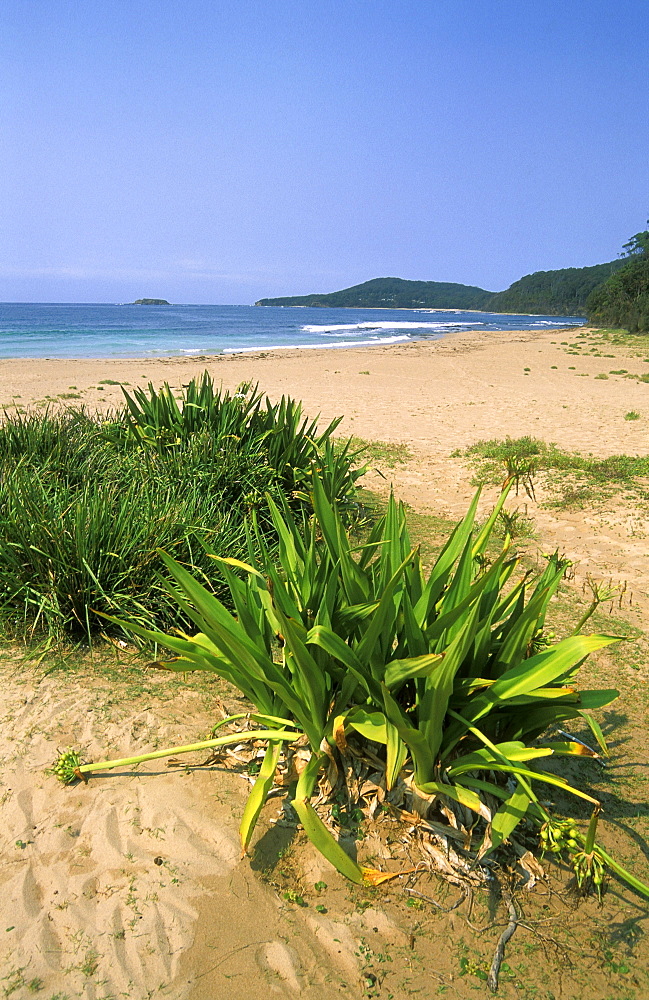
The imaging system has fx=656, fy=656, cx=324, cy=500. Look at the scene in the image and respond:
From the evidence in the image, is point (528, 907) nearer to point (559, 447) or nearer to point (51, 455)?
point (51, 455)

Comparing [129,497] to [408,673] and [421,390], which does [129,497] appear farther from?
[421,390]

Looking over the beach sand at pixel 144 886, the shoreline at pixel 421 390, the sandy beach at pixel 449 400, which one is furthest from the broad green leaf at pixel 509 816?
the shoreline at pixel 421 390

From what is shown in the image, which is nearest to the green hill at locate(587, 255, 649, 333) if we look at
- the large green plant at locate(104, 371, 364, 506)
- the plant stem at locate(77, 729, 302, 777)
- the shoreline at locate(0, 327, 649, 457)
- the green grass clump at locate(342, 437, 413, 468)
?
the shoreline at locate(0, 327, 649, 457)

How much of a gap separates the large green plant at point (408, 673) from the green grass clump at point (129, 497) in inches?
19.8

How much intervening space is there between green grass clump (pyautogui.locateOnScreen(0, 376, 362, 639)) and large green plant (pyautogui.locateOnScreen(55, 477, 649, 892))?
0.50 metres

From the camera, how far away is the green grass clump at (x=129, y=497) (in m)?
3.41

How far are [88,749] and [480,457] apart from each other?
6.68m

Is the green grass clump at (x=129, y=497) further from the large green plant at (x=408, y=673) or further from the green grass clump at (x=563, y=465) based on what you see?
the green grass clump at (x=563, y=465)

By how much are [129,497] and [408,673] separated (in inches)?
98.7

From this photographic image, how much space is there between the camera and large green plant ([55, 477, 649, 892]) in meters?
1.99

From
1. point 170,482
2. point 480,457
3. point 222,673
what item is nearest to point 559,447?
point 480,457

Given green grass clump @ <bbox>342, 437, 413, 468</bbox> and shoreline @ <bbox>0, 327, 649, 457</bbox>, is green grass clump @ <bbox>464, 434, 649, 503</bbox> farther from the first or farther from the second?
green grass clump @ <bbox>342, 437, 413, 468</bbox>

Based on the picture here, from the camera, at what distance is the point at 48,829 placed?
86.1 inches

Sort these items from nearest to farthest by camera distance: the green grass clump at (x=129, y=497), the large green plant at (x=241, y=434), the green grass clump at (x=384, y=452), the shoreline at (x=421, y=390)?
the green grass clump at (x=129, y=497)
the large green plant at (x=241, y=434)
the green grass clump at (x=384, y=452)
the shoreline at (x=421, y=390)
